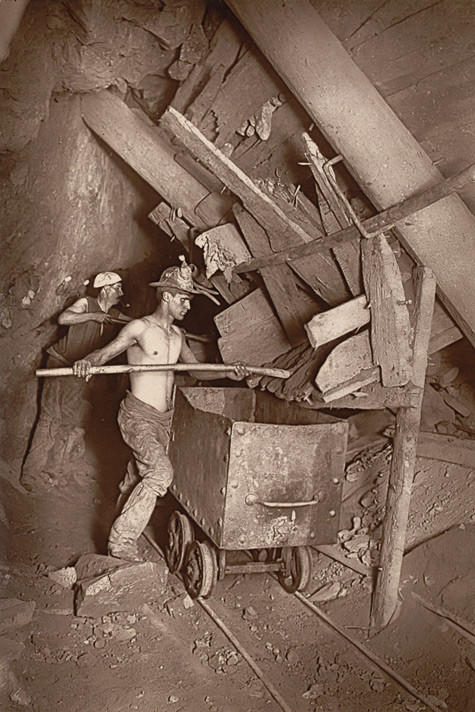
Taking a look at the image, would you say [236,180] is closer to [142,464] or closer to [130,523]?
[142,464]

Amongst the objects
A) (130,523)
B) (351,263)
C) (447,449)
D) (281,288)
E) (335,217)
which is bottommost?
(130,523)

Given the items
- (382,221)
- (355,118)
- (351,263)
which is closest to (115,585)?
(351,263)

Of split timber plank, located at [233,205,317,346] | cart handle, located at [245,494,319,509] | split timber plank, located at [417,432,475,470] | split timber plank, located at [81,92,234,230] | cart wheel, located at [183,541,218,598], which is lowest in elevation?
cart wheel, located at [183,541,218,598]

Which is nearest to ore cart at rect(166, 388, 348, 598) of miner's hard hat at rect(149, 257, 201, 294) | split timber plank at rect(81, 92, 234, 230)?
miner's hard hat at rect(149, 257, 201, 294)

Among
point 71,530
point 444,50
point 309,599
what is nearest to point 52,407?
point 71,530

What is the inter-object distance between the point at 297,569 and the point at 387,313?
206cm

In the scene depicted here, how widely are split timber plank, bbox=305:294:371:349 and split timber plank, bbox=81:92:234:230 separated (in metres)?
1.26

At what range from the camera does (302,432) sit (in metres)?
4.20

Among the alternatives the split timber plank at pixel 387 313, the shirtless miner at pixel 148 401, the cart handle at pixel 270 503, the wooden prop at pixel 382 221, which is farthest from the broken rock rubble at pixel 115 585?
the wooden prop at pixel 382 221

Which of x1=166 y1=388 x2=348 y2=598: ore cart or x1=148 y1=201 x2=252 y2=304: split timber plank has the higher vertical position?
x1=148 y1=201 x2=252 y2=304: split timber plank

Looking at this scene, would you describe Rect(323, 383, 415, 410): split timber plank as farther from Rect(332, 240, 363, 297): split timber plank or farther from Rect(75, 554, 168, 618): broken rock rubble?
Rect(75, 554, 168, 618): broken rock rubble

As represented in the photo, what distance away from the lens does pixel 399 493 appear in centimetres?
429

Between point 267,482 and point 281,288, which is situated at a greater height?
point 281,288

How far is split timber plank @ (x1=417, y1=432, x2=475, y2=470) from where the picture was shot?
5.19 meters
